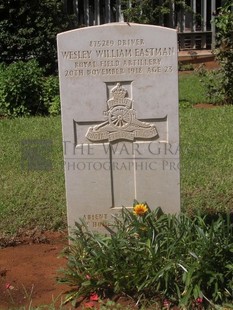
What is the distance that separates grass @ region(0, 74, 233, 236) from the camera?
236 inches

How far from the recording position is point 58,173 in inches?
278

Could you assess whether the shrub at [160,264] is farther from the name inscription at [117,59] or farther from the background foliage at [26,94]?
the background foliage at [26,94]

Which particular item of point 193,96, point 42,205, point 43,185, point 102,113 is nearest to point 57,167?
point 43,185

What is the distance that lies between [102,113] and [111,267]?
1.12 metres

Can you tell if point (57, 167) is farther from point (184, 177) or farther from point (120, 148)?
point (120, 148)

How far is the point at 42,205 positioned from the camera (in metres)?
6.17

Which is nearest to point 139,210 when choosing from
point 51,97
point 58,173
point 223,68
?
point 58,173

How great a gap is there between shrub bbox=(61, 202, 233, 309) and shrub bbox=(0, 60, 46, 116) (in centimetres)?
531

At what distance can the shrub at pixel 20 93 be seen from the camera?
384 inches

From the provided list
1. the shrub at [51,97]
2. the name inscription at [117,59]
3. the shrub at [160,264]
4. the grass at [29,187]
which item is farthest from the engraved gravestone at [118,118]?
the shrub at [51,97]

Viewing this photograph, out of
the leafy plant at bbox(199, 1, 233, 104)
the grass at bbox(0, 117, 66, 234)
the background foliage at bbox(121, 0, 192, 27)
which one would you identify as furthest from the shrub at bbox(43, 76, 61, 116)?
the background foliage at bbox(121, 0, 192, 27)

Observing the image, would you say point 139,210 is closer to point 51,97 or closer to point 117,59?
point 117,59

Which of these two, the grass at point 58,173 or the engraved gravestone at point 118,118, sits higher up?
the engraved gravestone at point 118,118

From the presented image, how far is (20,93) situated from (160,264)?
5857 mm
